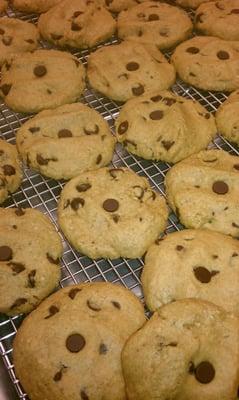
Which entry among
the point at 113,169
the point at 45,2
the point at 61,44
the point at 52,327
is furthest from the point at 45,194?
the point at 45,2

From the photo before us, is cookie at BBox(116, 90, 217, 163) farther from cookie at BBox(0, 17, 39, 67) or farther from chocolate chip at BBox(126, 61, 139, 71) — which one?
cookie at BBox(0, 17, 39, 67)

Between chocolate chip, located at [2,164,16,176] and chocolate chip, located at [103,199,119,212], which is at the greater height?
chocolate chip, located at [2,164,16,176]

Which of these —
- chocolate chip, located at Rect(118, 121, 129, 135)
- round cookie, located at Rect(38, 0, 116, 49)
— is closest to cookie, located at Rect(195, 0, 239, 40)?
round cookie, located at Rect(38, 0, 116, 49)

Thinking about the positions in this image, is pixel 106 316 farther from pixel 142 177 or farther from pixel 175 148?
pixel 175 148

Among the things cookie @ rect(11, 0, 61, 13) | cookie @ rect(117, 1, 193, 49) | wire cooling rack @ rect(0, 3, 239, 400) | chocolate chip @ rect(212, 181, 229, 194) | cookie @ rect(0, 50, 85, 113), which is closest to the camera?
wire cooling rack @ rect(0, 3, 239, 400)

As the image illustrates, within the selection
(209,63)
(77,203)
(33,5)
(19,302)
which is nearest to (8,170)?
(77,203)

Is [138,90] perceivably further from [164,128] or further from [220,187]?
[220,187]
